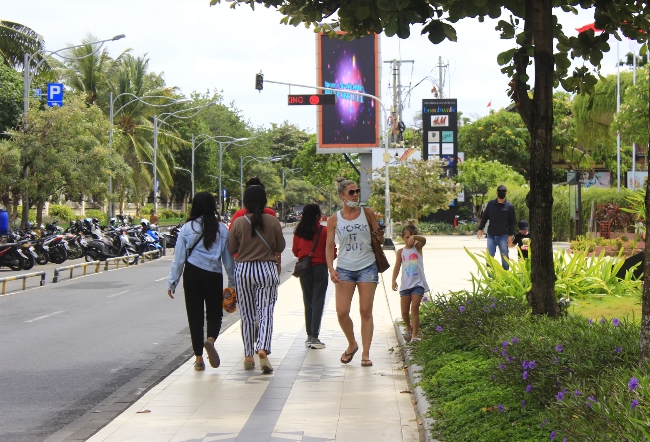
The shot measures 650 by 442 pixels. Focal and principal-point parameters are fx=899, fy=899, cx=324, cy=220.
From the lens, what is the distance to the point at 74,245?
29125mm

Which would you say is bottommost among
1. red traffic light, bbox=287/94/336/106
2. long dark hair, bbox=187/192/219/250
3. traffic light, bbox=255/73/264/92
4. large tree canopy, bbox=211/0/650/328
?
long dark hair, bbox=187/192/219/250

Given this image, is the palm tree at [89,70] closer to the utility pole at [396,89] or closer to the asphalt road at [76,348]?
the utility pole at [396,89]

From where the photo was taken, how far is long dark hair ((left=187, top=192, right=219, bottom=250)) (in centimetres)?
888

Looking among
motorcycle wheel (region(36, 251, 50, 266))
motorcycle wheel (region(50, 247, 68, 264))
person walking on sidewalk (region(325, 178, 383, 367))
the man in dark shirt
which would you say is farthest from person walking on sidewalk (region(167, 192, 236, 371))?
motorcycle wheel (region(50, 247, 68, 264))

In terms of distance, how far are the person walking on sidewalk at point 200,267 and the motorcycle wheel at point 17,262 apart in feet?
54.4

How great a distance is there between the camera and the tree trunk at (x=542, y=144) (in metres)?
7.66

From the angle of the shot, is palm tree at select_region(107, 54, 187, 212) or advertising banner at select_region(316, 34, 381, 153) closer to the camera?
palm tree at select_region(107, 54, 187, 212)

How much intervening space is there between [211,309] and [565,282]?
5.07m

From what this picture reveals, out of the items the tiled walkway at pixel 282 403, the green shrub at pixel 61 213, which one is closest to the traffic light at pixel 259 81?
the green shrub at pixel 61 213

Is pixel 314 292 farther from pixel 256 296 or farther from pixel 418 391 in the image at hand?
pixel 418 391

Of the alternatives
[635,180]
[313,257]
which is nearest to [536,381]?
[313,257]

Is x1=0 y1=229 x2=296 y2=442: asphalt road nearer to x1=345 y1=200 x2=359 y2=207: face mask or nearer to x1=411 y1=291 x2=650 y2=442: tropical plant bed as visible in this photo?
x1=345 y1=200 x2=359 y2=207: face mask

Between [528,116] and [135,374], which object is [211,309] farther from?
[528,116]

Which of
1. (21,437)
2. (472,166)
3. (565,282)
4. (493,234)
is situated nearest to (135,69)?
(472,166)
